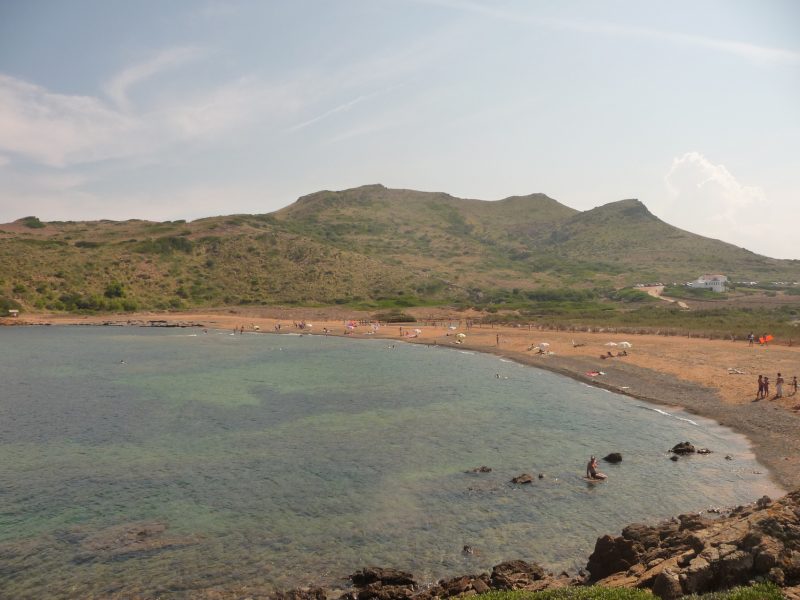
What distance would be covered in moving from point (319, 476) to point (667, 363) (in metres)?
41.2

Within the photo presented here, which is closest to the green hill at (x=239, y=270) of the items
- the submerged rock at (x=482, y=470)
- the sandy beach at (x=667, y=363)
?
the sandy beach at (x=667, y=363)

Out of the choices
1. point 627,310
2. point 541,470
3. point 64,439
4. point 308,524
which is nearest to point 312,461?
point 308,524

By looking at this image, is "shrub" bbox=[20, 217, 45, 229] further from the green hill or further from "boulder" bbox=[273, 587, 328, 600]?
"boulder" bbox=[273, 587, 328, 600]

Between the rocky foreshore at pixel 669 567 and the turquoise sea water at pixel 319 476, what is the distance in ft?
4.24

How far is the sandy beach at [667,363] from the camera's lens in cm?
3419

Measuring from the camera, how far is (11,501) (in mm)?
24875

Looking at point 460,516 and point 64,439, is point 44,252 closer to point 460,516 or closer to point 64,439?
point 64,439

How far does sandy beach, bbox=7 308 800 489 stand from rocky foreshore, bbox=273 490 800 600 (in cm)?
1143

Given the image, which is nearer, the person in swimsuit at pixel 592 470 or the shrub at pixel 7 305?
the person in swimsuit at pixel 592 470

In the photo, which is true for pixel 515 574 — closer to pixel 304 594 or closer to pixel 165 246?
pixel 304 594

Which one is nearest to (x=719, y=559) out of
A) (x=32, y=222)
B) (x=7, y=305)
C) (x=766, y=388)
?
(x=766, y=388)

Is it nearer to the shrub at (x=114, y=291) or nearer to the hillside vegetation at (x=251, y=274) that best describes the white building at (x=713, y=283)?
the hillside vegetation at (x=251, y=274)

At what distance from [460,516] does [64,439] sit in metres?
26.1

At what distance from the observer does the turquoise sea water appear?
2003 cm
